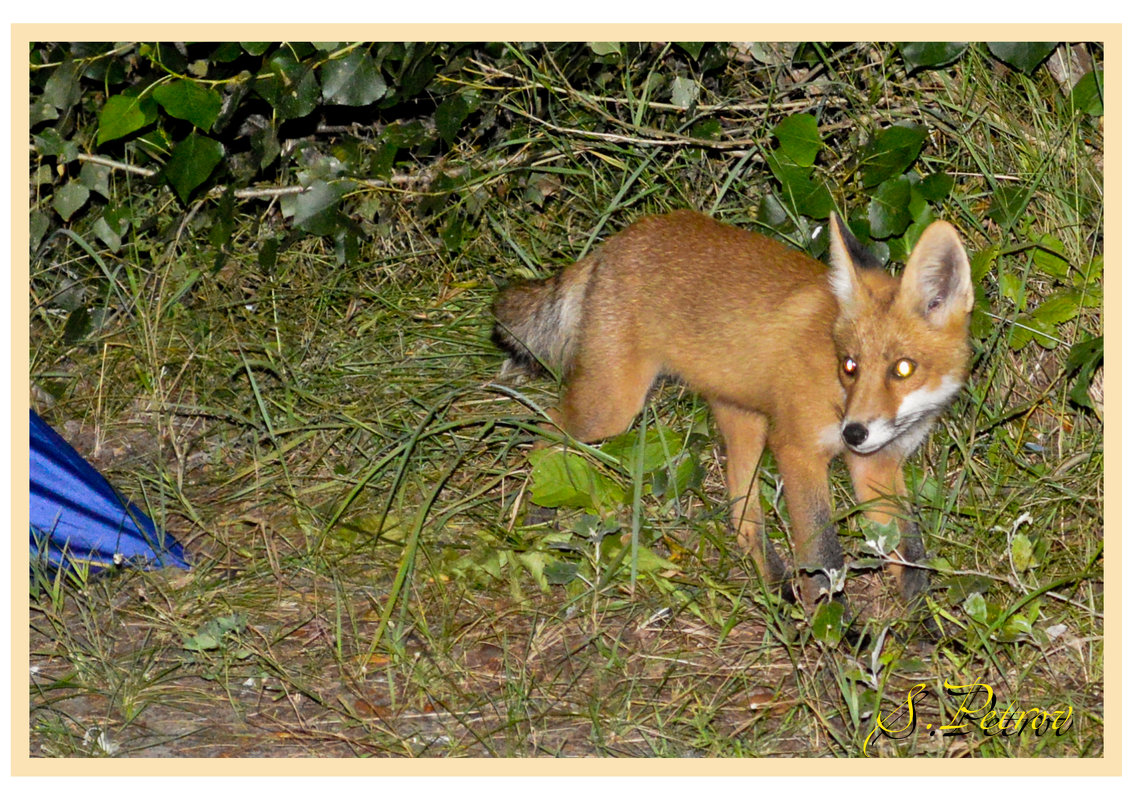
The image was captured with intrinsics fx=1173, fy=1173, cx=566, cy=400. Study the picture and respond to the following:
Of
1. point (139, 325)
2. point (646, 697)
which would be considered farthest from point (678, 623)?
point (139, 325)

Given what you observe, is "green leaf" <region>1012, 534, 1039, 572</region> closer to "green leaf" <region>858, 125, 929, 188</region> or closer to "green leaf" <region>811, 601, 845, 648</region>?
"green leaf" <region>811, 601, 845, 648</region>

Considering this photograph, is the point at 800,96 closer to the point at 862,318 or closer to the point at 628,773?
the point at 862,318

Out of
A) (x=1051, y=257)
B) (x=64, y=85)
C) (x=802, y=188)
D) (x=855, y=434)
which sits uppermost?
(x=64, y=85)

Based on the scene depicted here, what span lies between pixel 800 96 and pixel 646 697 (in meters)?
3.00

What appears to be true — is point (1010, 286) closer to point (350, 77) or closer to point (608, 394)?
point (608, 394)

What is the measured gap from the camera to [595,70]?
550 cm

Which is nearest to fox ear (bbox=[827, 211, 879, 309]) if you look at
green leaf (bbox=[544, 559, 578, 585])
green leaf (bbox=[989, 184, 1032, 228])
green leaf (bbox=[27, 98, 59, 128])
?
green leaf (bbox=[989, 184, 1032, 228])

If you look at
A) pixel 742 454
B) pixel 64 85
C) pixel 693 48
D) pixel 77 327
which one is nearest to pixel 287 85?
pixel 64 85

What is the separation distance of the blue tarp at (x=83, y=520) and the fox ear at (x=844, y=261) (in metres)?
2.76

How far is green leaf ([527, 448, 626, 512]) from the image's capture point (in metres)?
4.71

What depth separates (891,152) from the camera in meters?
4.74

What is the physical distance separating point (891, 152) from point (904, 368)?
1.08 metres

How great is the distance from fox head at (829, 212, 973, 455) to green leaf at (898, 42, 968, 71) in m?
0.92

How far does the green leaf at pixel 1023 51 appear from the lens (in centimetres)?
459
